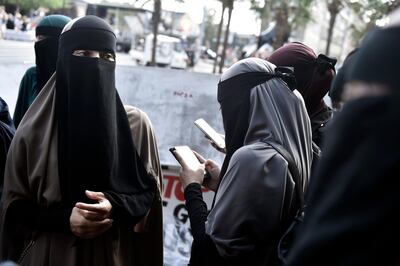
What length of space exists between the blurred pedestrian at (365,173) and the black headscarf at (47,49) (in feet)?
8.44

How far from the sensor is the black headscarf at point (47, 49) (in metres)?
2.97

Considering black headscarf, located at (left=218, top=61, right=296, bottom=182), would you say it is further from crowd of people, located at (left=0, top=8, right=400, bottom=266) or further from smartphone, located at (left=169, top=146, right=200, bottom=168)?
smartphone, located at (left=169, top=146, right=200, bottom=168)

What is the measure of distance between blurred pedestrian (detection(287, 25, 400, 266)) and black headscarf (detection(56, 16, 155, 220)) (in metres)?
1.28

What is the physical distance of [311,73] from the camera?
101 inches

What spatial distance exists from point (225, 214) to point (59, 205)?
723 mm

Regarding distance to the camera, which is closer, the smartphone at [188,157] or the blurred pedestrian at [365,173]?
the blurred pedestrian at [365,173]

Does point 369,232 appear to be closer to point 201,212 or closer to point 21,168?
point 201,212

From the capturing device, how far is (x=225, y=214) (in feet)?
5.13

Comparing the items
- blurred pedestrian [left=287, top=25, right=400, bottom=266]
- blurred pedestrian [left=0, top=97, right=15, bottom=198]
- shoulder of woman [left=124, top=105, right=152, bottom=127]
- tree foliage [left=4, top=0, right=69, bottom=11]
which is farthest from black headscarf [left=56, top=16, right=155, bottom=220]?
tree foliage [left=4, top=0, right=69, bottom=11]

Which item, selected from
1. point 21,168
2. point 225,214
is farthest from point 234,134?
point 21,168

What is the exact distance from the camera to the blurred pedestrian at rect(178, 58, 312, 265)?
150 cm

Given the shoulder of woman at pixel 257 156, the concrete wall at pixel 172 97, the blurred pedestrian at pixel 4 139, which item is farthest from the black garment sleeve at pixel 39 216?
the concrete wall at pixel 172 97

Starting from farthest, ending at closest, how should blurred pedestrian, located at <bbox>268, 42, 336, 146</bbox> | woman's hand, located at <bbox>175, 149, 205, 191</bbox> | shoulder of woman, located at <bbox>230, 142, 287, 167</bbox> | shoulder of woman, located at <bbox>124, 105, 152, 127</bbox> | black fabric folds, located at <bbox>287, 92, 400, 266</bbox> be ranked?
blurred pedestrian, located at <bbox>268, 42, 336, 146</bbox>, shoulder of woman, located at <bbox>124, 105, 152, 127</bbox>, woman's hand, located at <bbox>175, 149, 205, 191</bbox>, shoulder of woman, located at <bbox>230, 142, 287, 167</bbox>, black fabric folds, located at <bbox>287, 92, 400, 266</bbox>

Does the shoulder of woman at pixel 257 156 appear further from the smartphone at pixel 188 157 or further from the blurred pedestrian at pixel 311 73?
the blurred pedestrian at pixel 311 73
